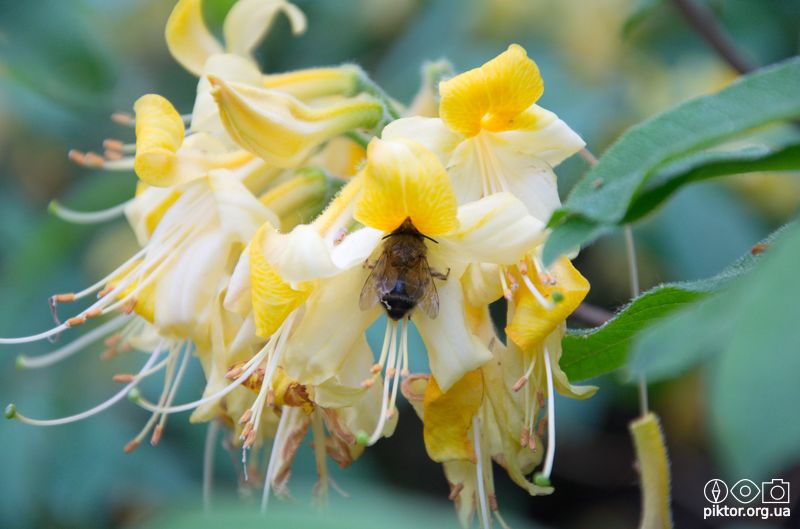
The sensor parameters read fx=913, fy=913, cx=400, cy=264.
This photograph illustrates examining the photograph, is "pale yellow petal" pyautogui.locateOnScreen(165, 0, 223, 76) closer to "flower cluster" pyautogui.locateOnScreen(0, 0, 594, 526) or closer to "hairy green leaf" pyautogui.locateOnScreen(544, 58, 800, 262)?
"flower cluster" pyautogui.locateOnScreen(0, 0, 594, 526)

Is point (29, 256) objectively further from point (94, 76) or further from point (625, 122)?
point (625, 122)

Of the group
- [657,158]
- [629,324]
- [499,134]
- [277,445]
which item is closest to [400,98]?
[499,134]

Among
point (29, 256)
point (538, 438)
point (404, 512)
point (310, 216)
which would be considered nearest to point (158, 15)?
point (29, 256)

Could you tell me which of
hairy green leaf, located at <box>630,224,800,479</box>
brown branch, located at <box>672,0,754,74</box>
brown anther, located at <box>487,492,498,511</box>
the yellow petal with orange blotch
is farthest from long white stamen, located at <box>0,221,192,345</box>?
brown branch, located at <box>672,0,754,74</box>

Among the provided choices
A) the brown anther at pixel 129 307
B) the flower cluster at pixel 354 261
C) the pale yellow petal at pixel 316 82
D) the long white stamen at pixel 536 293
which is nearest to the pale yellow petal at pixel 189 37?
the flower cluster at pixel 354 261

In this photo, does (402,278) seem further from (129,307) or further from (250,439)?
(129,307)

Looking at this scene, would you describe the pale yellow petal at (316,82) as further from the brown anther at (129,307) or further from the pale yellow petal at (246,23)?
the brown anther at (129,307)
